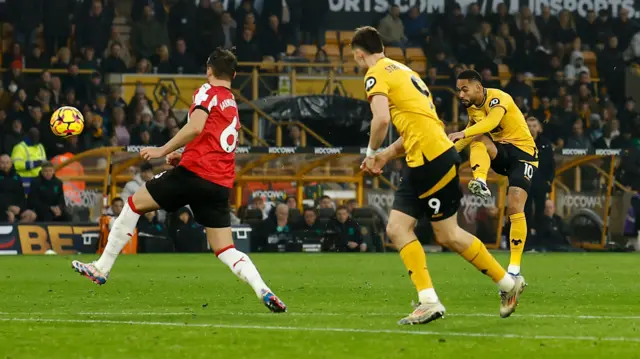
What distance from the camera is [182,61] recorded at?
30.0 m

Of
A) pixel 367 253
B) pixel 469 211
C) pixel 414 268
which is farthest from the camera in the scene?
pixel 469 211

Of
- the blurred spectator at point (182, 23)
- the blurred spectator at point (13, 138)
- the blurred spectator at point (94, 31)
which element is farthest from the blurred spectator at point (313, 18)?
the blurred spectator at point (13, 138)

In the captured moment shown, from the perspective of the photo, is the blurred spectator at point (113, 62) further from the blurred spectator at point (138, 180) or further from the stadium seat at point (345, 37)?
the stadium seat at point (345, 37)

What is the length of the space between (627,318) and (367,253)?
44.4ft

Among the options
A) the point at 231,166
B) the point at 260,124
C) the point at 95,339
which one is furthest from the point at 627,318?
the point at 260,124

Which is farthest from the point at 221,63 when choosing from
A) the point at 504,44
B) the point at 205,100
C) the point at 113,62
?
the point at 504,44

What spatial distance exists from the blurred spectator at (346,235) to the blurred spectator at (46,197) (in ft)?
16.3

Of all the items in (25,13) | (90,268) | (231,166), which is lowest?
(90,268)

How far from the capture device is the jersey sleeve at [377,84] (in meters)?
9.85

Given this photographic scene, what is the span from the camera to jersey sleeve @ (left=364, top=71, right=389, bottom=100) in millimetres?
9852

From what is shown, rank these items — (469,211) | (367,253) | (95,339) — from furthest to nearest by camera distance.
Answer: (469,211)
(367,253)
(95,339)

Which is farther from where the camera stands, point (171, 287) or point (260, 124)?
point (260, 124)

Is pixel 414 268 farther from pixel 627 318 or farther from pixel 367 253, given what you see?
pixel 367 253

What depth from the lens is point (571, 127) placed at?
100ft
